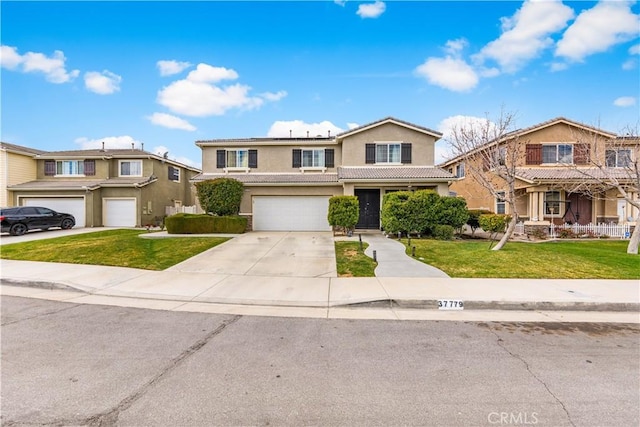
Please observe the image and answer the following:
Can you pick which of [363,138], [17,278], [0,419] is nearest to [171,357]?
[0,419]

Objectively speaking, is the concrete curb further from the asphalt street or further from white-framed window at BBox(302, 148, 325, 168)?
white-framed window at BBox(302, 148, 325, 168)

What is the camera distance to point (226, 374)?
11.8 ft

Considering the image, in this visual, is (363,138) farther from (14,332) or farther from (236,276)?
(14,332)

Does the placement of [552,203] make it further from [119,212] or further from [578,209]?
[119,212]

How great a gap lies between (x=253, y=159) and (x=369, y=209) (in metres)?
8.52

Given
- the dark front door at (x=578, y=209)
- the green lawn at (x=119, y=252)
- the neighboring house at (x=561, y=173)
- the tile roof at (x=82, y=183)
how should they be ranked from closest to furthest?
the green lawn at (x=119, y=252) < the neighboring house at (x=561, y=173) < the dark front door at (x=578, y=209) < the tile roof at (x=82, y=183)

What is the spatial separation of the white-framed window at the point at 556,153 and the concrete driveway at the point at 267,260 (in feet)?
53.0

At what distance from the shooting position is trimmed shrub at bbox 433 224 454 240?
49.5 feet

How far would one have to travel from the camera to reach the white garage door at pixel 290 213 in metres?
19.8

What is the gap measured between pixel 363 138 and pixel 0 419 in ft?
63.4

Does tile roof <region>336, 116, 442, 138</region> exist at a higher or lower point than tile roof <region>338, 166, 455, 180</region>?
higher

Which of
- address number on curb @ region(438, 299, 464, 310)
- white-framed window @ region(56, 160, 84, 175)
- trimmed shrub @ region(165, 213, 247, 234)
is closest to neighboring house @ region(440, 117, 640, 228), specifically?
address number on curb @ region(438, 299, 464, 310)

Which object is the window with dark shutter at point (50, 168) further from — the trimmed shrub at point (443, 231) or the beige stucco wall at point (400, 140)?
the trimmed shrub at point (443, 231)

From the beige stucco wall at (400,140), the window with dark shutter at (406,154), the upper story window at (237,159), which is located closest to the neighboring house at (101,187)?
the upper story window at (237,159)
